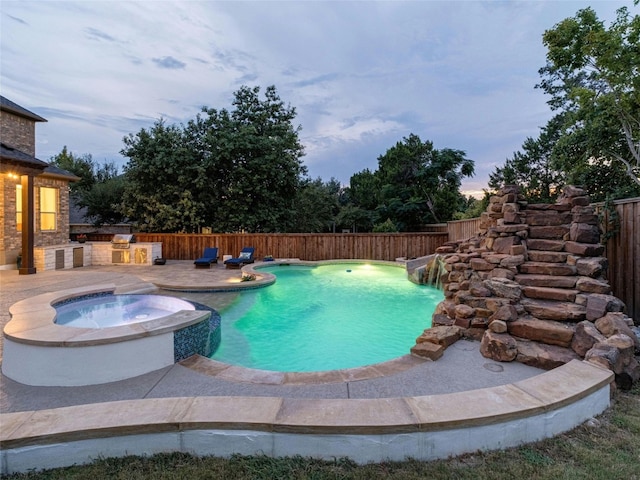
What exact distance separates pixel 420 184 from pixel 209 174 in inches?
518

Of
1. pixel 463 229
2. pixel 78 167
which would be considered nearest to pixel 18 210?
pixel 463 229

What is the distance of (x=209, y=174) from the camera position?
1611 centimetres

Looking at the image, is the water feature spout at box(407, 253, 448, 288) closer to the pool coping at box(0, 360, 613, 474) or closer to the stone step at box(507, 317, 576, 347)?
the stone step at box(507, 317, 576, 347)

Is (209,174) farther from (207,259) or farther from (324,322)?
(324,322)

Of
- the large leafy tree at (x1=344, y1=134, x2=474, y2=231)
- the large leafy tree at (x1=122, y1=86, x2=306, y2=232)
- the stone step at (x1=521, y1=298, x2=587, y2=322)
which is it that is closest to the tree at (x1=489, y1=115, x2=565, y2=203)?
the large leafy tree at (x1=344, y1=134, x2=474, y2=231)

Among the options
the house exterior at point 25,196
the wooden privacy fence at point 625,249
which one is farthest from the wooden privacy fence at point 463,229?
the house exterior at point 25,196

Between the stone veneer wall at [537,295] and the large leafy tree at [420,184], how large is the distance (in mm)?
13093

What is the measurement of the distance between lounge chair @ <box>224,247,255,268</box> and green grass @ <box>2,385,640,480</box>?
1057 centimetres

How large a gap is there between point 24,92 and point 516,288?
15353 millimetres

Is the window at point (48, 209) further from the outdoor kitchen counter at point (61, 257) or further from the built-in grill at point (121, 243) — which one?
the built-in grill at point (121, 243)

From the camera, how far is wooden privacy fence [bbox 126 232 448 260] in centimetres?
1514

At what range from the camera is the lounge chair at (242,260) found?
40.9 feet

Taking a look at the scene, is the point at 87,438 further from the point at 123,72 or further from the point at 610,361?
the point at 123,72

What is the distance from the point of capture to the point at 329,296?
31.2 feet
